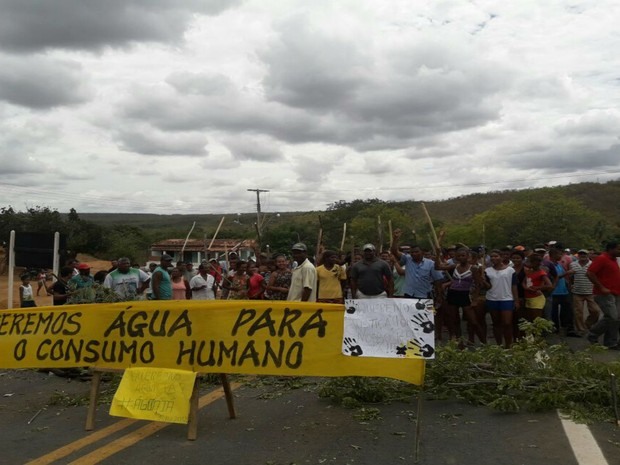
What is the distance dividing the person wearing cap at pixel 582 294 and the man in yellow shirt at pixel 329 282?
4.82 meters

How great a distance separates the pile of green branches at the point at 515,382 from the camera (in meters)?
5.59

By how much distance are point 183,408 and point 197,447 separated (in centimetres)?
43

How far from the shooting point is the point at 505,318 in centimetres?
887

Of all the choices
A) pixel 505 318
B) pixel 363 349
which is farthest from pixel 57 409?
pixel 505 318

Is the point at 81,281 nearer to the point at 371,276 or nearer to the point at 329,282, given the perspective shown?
the point at 329,282

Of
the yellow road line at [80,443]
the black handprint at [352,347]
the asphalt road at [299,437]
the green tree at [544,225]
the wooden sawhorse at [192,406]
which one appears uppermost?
the green tree at [544,225]

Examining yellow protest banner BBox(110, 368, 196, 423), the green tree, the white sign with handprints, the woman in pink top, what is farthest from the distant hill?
yellow protest banner BBox(110, 368, 196, 423)

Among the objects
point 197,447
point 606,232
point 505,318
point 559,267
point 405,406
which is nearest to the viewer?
point 197,447

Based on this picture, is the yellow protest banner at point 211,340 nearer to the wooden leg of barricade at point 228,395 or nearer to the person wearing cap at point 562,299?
the wooden leg of barricade at point 228,395

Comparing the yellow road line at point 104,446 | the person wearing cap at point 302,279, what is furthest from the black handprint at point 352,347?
the person wearing cap at point 302,279

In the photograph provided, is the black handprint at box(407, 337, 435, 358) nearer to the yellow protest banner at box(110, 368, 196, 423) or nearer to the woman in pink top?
the yellow protest banner at box(110, 368, 196, 423)

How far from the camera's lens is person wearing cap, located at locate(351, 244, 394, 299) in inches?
341

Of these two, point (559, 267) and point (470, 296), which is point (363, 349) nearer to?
point (470, 296)

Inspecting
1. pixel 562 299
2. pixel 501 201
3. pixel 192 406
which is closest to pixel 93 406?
pixel 192 406
